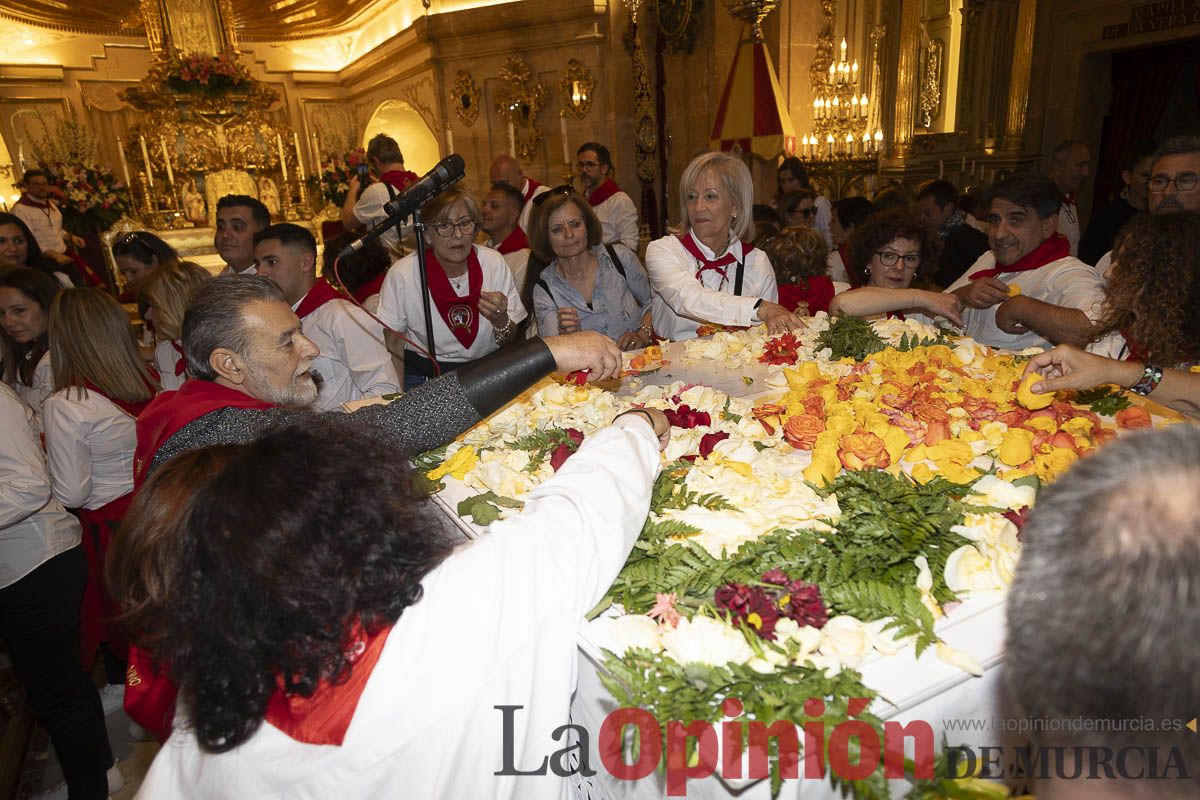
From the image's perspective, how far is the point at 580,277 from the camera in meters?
4.40

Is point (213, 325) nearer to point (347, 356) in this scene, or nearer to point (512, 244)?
point (347, 356)

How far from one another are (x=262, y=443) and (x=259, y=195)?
597 inches

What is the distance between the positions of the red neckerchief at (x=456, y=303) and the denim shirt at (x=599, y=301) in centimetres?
45

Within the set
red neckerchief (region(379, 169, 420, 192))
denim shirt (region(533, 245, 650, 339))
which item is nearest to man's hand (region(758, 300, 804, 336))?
denim shirt (region(533, 245, 650, 339))

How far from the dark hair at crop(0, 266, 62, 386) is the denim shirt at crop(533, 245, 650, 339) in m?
2.60

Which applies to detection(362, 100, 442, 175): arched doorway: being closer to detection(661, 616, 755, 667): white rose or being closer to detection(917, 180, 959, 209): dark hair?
detection(917, 180, 959, 209): dark hair

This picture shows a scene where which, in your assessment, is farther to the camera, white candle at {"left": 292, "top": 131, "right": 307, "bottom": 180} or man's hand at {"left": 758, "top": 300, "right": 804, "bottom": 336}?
white candle at {"left": 292, "top": 131, "right": 307, "bottom": 180}

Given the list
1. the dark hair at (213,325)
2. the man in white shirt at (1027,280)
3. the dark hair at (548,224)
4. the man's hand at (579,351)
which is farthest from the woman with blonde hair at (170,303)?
the man in white shirt at (1027,280)

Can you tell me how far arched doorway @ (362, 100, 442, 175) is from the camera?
45.1 ft

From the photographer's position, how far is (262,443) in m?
1.14

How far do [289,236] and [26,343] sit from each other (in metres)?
1.47

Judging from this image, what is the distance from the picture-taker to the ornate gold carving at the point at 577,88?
1009 cm

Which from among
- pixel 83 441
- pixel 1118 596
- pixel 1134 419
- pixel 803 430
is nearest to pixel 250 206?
pixel 83 441

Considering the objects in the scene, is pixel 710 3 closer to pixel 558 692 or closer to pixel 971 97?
pixel 971 97
